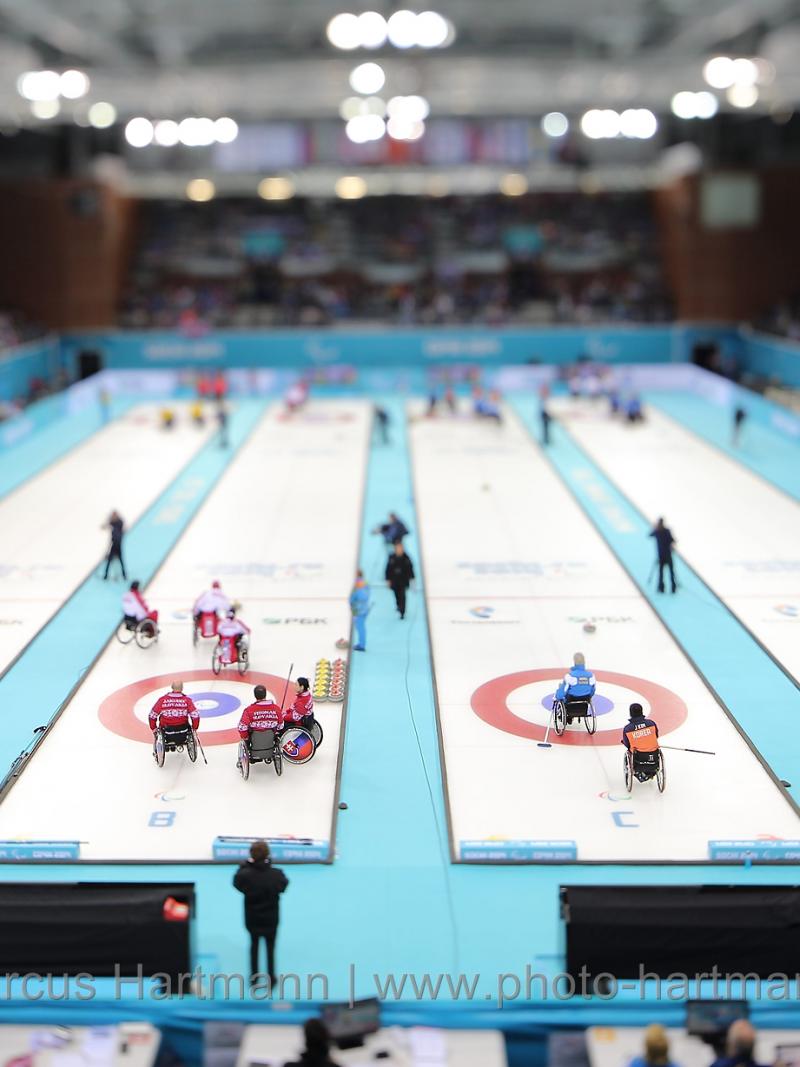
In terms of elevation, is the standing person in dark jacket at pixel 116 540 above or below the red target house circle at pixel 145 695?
above

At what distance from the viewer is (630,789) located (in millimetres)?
16156

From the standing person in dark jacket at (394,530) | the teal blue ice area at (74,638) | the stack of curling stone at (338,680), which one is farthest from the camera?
the standing person in dark jacket at (394,530)

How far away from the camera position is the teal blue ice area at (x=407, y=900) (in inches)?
414

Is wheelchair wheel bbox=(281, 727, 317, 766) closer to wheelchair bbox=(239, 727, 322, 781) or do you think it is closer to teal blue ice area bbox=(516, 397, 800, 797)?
wheelchair bbox=(239, 727, 322, 781)

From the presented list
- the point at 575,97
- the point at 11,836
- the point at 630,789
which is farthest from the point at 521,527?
the point at 575,97

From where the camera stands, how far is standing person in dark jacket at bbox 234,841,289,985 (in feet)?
38.7

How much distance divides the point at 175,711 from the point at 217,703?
2.78 meters

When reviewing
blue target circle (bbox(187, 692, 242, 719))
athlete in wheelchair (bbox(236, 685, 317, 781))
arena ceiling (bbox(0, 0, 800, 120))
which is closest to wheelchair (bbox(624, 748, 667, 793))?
athlete in wheelchair (bbox(236, 685, 317, 781))

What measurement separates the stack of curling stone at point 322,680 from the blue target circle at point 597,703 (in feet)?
10.6

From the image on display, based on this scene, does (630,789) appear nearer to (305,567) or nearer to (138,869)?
(138,869)

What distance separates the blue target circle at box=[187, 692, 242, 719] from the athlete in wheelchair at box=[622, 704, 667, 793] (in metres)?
6.12

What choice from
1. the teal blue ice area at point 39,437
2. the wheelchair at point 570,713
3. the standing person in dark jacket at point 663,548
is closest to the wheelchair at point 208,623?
the wheelchair at point 570,713

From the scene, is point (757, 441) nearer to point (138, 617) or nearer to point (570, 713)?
point (138, 617)

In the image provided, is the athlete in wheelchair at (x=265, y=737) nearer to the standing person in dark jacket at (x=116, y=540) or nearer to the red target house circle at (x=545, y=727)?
the red target house circle at (x=545, y=727)
